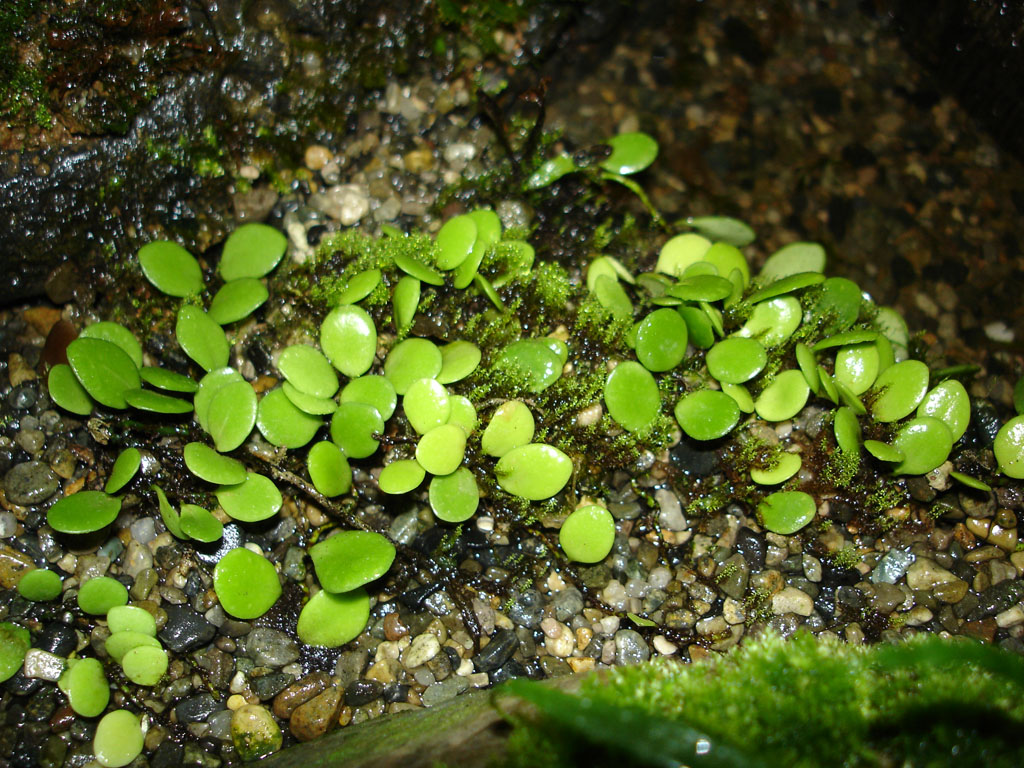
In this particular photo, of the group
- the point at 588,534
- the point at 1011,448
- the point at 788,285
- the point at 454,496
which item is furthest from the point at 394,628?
the point at 1011,448

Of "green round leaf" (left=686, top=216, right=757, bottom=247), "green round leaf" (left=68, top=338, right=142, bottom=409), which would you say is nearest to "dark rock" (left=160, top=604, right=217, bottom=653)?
"green round leaf" (left=68, top=338, right=142, bottom=409)

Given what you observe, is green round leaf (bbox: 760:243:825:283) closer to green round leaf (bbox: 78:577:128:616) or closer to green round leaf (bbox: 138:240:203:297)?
green round leaf (bbox: 138:240:203:297)

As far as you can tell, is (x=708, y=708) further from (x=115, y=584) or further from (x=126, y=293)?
(x=126, y=293)

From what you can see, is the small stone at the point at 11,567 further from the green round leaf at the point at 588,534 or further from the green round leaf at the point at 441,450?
the green round leaf at the point at 588,534

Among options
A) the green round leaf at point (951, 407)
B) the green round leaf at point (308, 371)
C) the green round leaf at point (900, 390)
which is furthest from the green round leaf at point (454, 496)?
the green round leaf at point (951, 407)

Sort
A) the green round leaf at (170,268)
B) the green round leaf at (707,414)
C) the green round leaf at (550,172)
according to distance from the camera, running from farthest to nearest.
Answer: the green round leaf at (550,172)
the green round leaf at (170,268)
the green round leaf at (707,414)

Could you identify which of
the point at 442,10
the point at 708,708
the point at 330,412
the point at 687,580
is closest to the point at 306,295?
the point at 330,412

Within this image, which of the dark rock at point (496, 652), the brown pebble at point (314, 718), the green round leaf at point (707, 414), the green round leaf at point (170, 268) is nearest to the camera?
the brown pebble at point (314, 718)
